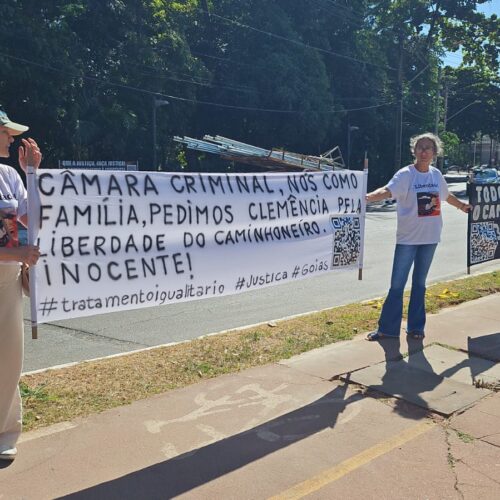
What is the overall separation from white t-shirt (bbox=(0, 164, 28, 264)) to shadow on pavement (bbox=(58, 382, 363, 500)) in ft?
4.35

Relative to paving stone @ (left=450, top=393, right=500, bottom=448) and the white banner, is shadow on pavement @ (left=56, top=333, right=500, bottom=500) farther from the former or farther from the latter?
the white banner

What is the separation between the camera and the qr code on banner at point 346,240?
5.89 m

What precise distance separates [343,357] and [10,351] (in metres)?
2.84

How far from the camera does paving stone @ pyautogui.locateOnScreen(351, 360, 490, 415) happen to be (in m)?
4.29

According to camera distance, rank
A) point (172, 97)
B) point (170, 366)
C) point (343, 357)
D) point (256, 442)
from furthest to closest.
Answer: point (172, 97), point (343, 357), point (170, 366), point (256, 442)

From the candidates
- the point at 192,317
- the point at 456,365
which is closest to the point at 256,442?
the point at 456,365

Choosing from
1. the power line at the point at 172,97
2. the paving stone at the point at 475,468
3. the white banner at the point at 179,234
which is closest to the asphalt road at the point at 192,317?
the white banner at the point at 179,234

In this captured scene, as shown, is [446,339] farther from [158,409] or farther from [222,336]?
[158,409]

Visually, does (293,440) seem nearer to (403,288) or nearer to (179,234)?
(179,234)

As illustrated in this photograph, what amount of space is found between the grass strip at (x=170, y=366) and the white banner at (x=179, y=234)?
0.58 meters

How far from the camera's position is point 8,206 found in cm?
329

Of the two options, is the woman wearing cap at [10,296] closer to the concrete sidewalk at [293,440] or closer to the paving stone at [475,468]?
the concrete sidewalk at [293,440]

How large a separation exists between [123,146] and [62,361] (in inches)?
908

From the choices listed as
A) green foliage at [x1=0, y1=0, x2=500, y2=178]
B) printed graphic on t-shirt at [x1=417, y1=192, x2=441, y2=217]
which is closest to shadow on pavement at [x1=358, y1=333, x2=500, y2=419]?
printed graphic on t-shirt at [x1=417, y1=192, x2=441, y2=217]
